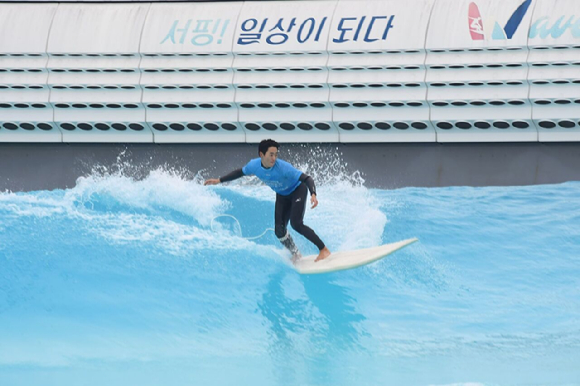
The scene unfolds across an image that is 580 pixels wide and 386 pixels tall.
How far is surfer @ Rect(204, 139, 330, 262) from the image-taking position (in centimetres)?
637

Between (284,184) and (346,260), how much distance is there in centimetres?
77

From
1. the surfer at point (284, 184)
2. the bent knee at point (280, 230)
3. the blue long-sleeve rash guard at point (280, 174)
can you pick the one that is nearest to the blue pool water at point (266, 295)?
the bent knee at point (280, 230)

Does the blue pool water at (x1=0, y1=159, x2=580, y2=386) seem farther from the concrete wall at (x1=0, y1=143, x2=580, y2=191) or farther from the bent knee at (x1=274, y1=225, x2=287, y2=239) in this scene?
the concrete wall at (x1=0, y1=143, x2=580, y2=191)

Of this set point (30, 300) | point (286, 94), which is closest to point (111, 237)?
point (30, 300)

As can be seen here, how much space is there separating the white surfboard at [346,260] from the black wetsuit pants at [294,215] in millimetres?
152

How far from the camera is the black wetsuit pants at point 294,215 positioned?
6.54 m

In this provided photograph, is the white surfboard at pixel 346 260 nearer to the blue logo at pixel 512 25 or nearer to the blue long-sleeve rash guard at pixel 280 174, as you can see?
the blue long-sleeve rash guard at pixel 280 174

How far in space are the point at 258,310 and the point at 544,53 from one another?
5.52m

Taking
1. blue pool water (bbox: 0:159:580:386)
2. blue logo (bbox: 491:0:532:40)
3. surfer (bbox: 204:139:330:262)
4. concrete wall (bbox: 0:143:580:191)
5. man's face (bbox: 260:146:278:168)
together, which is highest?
blue logo (bbox: 491:0:532:40)

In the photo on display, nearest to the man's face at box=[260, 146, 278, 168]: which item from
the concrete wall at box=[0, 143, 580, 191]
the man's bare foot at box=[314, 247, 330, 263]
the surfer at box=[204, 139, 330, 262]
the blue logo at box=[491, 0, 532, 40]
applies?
the surfer at box=[204, 139, 330, 262]

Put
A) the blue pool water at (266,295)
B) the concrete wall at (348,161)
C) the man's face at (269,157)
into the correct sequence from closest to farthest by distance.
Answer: the blue pool water at (266,295) < the man's face at (269,157) < the concrete wall at (348,161)

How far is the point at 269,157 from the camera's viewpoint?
20.7 feet

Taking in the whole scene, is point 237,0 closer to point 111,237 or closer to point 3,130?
point 3,130

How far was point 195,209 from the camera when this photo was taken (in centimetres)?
844
